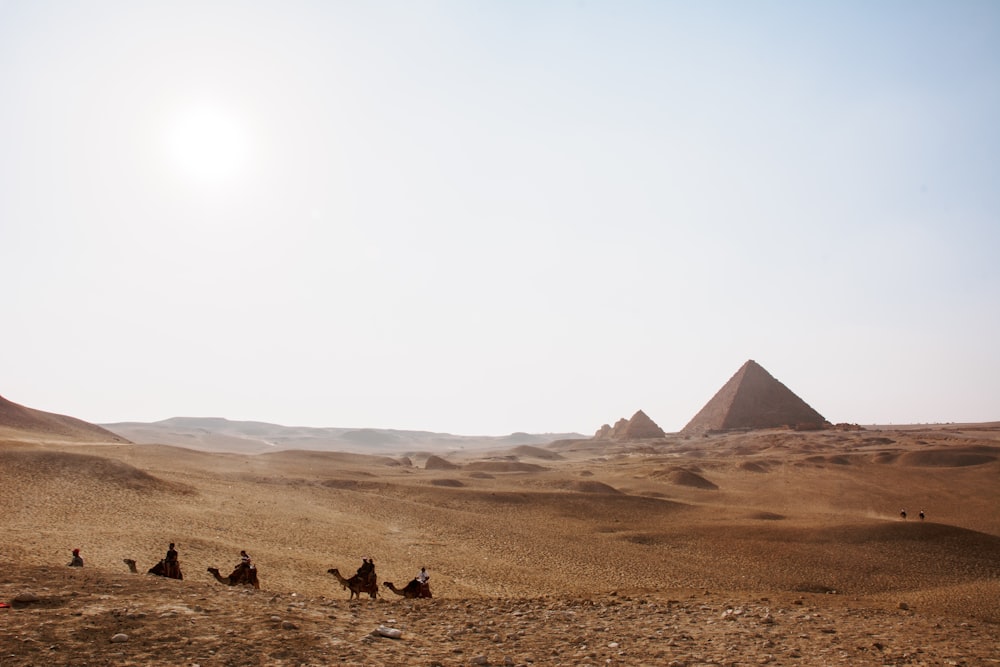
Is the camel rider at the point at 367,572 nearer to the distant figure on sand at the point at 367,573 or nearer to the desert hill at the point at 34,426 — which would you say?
the distant figure on sand at the point at 367,573

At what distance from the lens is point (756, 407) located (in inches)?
3787

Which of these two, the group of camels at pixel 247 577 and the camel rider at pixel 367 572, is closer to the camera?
the group of camels at pixel 247 577

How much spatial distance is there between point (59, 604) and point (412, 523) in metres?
19.0

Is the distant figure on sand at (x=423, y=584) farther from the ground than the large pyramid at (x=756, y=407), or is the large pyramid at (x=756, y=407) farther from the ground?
the large pyramid at (x=756, y=407)

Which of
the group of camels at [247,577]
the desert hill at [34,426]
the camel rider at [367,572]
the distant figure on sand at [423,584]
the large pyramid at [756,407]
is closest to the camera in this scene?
the group of camels at [247,577]

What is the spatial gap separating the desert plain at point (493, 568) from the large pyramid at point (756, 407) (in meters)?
45.9

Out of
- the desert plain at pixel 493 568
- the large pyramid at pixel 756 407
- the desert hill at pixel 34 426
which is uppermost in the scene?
the large pyramid at pixel 756 407

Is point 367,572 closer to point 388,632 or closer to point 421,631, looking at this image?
point 421,631

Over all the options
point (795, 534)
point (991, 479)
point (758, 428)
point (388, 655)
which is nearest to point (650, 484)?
point (795, 534)

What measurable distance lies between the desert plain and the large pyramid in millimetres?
45873

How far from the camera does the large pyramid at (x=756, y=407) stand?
9394cm

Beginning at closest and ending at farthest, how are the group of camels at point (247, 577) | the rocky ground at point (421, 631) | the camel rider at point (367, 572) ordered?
the rocky ground at point (421, 631), the group of camels at point (247, 577), the camel rider at point (367, 572)

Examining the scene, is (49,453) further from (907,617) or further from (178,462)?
(907,617)

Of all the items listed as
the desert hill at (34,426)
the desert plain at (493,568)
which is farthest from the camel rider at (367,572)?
the desert hill at (34,426)
